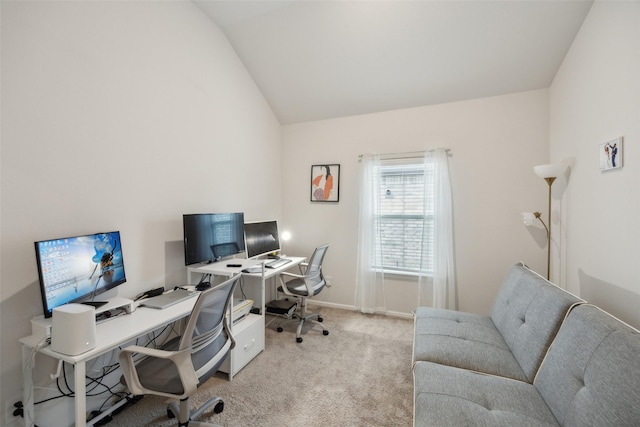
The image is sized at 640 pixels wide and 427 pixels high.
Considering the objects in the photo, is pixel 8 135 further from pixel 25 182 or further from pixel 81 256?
pixel 81 256

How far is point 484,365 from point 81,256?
8.15 feet

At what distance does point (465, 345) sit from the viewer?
184 centimetres

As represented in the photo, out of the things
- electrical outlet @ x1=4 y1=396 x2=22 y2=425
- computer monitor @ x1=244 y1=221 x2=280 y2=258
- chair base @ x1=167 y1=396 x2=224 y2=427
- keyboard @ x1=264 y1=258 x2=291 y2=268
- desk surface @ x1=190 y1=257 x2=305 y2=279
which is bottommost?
chair base @ x1=167 y1=396 x2=224 y2=427

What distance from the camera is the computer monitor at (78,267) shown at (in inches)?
54.0

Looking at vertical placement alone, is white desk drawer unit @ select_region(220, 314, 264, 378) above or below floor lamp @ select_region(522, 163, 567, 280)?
below

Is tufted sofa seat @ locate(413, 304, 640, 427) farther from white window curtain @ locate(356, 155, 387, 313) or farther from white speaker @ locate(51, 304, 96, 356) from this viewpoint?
white window curtain @ locate(356, 155, 387, 313)

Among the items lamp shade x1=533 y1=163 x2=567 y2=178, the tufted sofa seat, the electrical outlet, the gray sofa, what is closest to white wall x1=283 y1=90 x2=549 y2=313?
lamp shade x1=533 y1=163 x2=567 y2=178

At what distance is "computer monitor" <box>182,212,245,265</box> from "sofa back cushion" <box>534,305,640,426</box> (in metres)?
2.46

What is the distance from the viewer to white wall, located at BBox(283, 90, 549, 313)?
294 cm

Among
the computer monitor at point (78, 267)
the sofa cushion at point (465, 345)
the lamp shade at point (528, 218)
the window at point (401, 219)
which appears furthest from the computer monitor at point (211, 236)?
the lamp shade at point (528, 218)

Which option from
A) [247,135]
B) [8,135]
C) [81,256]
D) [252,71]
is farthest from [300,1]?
[81,256]

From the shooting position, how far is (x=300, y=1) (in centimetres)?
262

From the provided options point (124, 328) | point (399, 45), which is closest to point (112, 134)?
point (124, 328)

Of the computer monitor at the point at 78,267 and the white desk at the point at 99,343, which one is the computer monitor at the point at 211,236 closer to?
the computer monitor at the point at 78,267
